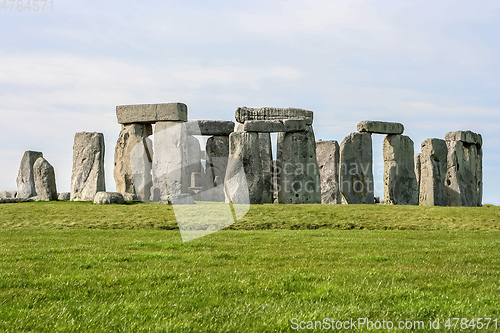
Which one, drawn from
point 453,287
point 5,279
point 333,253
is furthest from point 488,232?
point 5,279

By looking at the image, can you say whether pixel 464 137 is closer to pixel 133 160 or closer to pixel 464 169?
pixel 464 169

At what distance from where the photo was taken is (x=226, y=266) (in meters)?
8.95

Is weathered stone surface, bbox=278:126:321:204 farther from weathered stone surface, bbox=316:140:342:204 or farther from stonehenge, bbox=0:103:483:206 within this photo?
weathered stone surface, bbox=316:140:342:204

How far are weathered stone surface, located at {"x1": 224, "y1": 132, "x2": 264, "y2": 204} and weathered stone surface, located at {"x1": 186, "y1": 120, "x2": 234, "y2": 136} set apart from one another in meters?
6.49

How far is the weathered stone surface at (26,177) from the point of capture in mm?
26828

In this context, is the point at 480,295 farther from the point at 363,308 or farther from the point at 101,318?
the point at 101,318

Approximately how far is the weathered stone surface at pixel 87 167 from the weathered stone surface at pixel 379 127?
12061 millimetres

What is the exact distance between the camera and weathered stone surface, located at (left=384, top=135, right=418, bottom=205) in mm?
25984

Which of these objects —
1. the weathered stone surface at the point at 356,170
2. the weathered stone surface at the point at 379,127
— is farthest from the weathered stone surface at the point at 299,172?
the weathered stone surface at the point at 379,127

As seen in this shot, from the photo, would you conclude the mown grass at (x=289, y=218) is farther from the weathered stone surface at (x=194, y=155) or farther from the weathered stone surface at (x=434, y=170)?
the weathered stone surface at (x=194, y=155)

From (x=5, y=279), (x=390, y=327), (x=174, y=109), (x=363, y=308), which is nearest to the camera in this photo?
(x=390, y=327)

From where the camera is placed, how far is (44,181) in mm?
24641

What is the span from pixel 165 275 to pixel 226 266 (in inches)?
52.9

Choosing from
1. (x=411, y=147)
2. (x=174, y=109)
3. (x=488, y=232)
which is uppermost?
(x=174, y=109)
